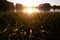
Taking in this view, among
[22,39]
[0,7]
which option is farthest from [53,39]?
[0,7]

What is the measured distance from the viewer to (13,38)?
8.60m

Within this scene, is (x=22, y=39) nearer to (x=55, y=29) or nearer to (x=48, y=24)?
(x=55, y=29)

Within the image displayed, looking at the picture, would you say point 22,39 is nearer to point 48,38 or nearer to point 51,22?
point 48,38

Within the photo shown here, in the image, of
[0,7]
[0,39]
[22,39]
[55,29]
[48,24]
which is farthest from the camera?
[0,7]

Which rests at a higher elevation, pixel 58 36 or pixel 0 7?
pixel 0 7

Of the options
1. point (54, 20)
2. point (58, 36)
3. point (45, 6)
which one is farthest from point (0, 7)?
point (45, 6)

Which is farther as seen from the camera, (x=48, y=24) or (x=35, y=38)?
(x=48, y=24)

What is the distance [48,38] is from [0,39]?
4.03 m

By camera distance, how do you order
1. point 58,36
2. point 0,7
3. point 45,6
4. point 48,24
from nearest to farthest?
point 58,36
point 48,24
point 0,7
point 45,6

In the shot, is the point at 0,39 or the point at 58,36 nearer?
the point at 0,39

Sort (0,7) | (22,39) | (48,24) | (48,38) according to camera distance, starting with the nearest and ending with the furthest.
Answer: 1. (22,39)
2. (48,38)
3. (48,24)
4. (0,7)

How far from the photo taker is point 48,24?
1406cm

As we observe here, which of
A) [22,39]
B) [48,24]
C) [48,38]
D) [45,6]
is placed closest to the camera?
[22,39]

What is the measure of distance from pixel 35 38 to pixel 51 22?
19.6 feet
